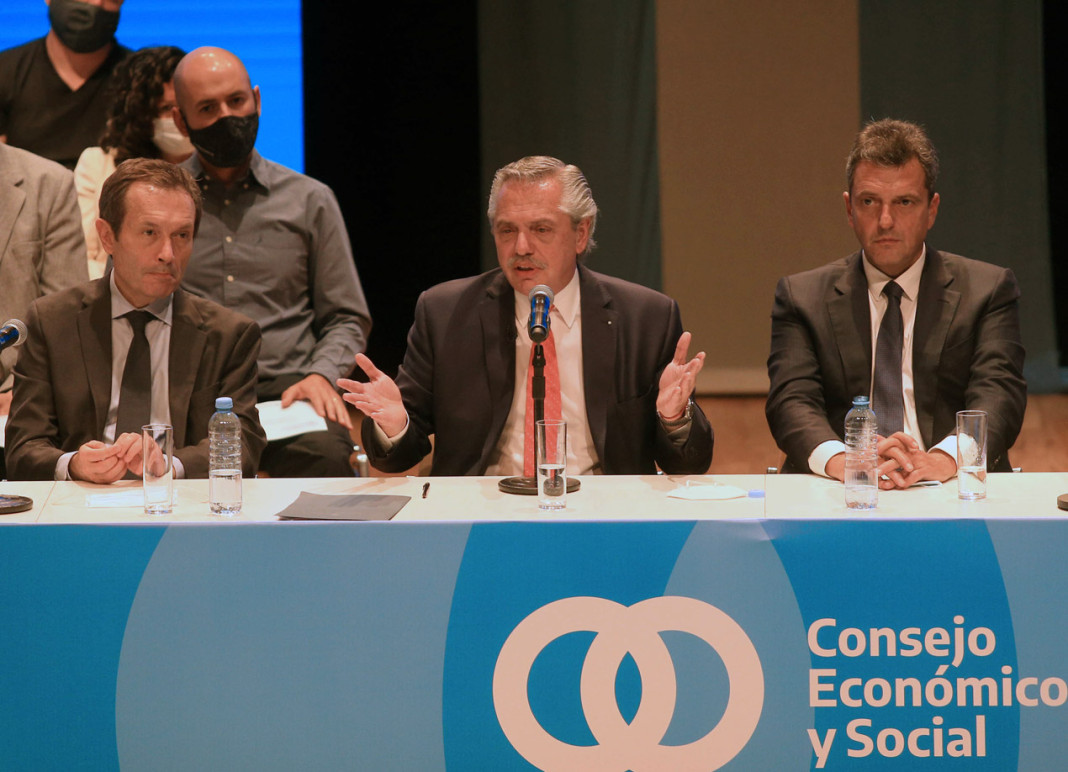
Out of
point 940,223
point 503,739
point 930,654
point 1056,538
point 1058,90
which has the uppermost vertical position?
point 1058,90

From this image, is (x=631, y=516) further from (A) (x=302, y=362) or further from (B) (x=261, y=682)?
(A) (x=302, y=362)

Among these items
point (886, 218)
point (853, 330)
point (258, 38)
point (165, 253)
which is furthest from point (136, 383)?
point (258, 38)

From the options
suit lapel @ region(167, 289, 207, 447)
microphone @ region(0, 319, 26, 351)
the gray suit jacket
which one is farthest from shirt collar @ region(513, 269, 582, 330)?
the gray suit jacket

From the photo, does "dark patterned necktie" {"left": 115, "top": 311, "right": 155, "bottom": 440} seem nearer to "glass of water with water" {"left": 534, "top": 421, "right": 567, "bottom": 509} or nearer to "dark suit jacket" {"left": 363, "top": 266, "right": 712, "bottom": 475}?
"dark suit jacket" {"left": 363, "top": 266, "right": 712, "bottom": 475}

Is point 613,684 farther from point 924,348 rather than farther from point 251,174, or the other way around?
point 251,174

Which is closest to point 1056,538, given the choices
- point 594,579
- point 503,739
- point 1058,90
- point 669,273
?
point 594,579

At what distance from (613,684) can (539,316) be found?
29.0 inches

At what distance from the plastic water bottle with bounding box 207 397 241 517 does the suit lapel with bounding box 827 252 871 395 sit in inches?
61.1

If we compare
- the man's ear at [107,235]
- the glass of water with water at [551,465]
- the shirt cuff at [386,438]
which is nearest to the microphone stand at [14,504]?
the shirt cuff at [386,438]

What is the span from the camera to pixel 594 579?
204 cm

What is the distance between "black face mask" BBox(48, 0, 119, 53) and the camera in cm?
556

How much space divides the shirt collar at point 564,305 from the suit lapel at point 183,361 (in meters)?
0.81

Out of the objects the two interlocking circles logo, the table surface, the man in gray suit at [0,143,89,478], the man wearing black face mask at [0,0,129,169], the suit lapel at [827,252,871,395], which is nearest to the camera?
the two interlocking circles logo

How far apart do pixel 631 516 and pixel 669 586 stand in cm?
15
